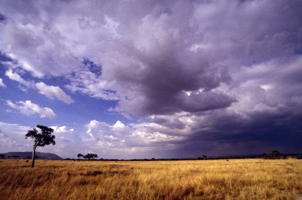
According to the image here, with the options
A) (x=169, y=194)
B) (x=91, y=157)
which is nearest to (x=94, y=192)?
(x=169, y=194)

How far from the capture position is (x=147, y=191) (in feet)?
20.9

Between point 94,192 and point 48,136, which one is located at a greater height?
point 48,136

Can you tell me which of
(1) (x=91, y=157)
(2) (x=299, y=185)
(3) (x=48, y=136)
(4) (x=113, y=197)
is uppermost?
(3) (x=48, y=136)

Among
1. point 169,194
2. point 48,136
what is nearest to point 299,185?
point 169,194

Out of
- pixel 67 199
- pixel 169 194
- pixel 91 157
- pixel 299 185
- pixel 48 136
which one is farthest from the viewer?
pixel 91 157

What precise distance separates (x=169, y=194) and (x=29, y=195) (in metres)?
5.65

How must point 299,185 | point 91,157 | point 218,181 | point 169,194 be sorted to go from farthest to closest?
point 91,157
point 218,181
point 299,185
point 169,194

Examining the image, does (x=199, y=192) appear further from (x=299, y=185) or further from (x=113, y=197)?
(x=299, y=185)

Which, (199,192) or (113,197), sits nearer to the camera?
(113,197)

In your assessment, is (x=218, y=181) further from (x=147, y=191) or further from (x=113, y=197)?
(x=113, y=197)

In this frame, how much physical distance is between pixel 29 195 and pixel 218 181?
10120 millimetres

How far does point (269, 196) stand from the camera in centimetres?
664

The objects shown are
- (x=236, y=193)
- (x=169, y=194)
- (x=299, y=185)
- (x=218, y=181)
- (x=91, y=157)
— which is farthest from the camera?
(x=91, y=157)

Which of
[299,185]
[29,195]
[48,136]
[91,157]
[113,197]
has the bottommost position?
[91,157]
